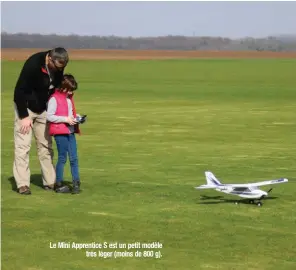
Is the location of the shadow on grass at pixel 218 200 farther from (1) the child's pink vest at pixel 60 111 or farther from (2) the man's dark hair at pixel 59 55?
(2) the man's dark hair at pixel 59 55

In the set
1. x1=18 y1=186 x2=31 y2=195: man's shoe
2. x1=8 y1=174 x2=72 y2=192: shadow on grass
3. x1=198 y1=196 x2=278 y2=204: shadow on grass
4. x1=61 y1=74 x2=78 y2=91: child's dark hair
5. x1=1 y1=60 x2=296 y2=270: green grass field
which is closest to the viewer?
x1=1 y1=60 x2=296 y2=270: green grass field

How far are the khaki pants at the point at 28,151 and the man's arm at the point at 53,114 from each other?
0.27m

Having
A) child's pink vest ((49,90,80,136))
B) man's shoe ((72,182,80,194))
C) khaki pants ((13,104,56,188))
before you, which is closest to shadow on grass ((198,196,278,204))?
man's shoe ((72,182,80,194))

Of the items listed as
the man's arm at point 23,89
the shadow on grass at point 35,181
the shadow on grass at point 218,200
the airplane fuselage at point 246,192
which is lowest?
the shadow on grass at point 35,181

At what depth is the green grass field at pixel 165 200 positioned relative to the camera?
8578 mm

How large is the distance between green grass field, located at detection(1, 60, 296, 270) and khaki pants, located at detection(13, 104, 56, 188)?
0.85 ft

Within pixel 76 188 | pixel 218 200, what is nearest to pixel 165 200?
pixel 218 200

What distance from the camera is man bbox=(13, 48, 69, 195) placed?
Result: 11.4 meters

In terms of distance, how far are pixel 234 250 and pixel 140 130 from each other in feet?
38.6

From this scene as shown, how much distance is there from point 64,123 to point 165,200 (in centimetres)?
157

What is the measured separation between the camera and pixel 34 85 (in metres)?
11.6

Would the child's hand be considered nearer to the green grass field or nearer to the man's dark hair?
the man's dark hair

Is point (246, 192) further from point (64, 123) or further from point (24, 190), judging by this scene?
point (24, 190)

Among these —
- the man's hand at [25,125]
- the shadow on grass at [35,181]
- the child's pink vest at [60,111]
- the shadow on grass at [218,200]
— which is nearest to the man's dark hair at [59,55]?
the child's pink vest at [60,111]
